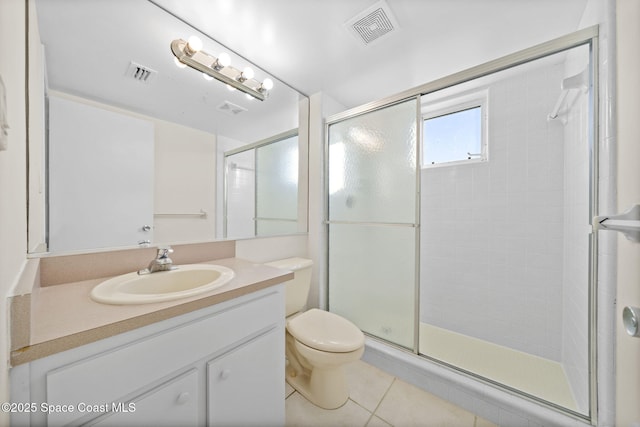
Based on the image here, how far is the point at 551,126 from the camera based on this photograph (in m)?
1.74

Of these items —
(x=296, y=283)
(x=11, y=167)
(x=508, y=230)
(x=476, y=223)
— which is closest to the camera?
(x=11, y=167)

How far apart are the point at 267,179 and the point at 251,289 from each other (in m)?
1.10

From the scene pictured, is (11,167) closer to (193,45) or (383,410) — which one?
(193,45)

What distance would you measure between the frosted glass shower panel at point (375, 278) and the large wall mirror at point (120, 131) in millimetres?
1027

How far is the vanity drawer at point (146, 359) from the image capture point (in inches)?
22.0

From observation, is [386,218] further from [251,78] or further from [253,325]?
[251,78]

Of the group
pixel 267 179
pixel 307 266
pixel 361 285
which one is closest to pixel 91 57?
pixel 267 179

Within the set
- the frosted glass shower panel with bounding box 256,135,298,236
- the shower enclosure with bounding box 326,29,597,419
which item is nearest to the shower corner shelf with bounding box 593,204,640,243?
the shower enclosure with bounding box 326,29,597,419

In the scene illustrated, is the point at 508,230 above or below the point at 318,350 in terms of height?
above

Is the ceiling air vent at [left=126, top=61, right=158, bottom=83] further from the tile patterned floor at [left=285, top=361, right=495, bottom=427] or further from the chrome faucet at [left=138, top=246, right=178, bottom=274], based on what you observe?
the tile patterned floor at [left=285, top=361, right=495, bottom=427]

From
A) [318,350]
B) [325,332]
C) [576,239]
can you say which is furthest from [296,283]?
[576,239]

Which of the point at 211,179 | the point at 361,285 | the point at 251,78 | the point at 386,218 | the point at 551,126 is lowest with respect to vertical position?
the point at 361,285

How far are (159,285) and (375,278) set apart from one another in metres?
1.43

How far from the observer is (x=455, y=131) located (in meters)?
2.19
